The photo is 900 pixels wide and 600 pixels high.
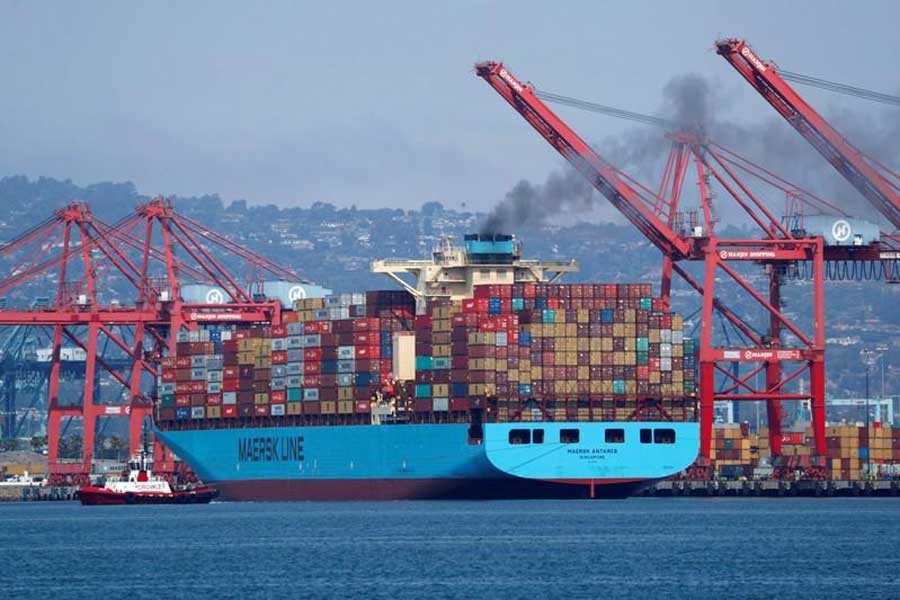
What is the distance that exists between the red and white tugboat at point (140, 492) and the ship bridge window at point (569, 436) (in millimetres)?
19299

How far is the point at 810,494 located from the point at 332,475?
817 inches

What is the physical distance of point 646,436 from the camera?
89.4 metres

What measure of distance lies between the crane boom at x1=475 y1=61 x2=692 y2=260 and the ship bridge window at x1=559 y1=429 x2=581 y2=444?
8599 mm

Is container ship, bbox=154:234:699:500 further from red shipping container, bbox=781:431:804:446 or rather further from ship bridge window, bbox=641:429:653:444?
red shipping container, bbox=781:431:804:446

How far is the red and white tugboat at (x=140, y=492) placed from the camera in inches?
3893

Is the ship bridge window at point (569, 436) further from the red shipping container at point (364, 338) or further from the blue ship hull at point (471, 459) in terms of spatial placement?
the red shipping container at point (364, 338)

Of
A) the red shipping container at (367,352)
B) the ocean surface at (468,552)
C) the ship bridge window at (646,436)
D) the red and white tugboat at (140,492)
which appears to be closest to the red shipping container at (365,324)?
the red shipping container at (367,352)

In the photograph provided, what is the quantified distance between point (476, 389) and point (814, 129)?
16826 millimetres

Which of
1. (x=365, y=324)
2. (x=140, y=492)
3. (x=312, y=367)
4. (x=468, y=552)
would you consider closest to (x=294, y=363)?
(x=312, y=367)

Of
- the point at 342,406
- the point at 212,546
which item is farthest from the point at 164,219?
the point at 212,546

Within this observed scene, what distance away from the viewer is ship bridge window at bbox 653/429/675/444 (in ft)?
294

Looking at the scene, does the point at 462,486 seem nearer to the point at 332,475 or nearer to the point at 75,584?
the point at 332,475

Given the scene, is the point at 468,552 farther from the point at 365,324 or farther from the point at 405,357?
the point at 365,324

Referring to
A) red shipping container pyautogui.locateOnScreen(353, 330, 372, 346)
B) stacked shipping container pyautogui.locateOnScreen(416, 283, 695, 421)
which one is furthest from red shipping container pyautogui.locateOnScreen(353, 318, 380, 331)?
stacked shipping container pyautogui.locateOnScreen(416, 283, 695, 421)
